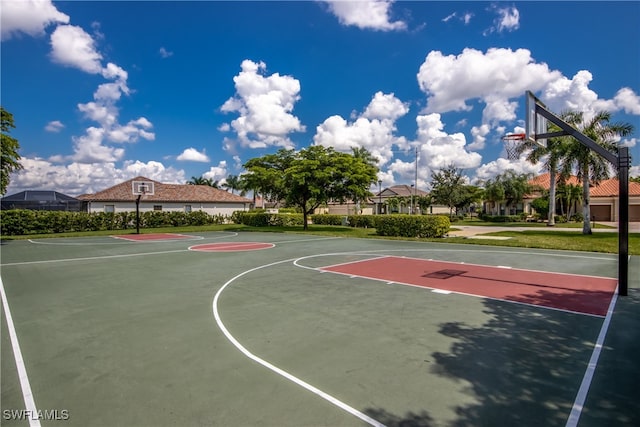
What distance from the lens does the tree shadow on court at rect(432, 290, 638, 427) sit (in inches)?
137

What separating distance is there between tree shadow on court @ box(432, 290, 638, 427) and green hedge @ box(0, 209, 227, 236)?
3282 centimetres

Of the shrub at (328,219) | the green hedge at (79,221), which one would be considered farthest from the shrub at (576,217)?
the green hedge at (79,221)

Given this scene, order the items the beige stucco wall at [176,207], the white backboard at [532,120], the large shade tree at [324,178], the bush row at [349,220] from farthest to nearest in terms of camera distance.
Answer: the beige stucco wall at [176,207], the bush row at [349,220], the large shade tree at [324,178], the white backboard at [532,120]

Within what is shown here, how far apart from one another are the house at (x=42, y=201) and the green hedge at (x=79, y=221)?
8447 mm

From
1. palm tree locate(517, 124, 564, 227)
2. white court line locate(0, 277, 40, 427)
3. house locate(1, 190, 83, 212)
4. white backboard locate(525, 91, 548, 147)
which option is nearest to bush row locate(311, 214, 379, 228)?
palm tree locate(517, 124, 564, 227)

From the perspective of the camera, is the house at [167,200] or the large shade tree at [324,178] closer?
the large shade tree at [324,178]

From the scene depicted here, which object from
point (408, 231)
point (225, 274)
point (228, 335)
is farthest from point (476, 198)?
point (228, 335)

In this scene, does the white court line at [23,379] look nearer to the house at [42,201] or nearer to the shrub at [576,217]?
the house at [42,201]

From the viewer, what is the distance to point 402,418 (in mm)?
3387

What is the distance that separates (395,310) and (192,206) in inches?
1552

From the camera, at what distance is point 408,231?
23.7 meters

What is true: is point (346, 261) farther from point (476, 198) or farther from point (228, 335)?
point (476, 198)

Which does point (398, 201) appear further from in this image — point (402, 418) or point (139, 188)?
point (402, 418)

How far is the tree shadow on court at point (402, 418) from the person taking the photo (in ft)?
10.8
